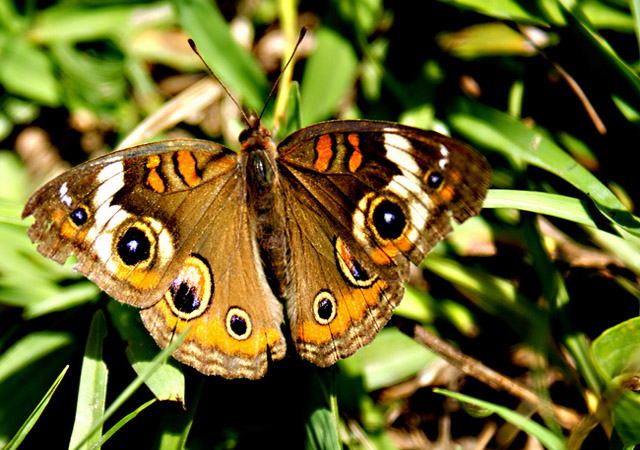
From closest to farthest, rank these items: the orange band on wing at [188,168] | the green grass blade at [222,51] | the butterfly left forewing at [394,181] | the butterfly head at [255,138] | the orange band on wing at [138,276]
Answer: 1. the butterfly left forewing at [394,181]
2. the orange band on wing at [138,276]
3. the orange band on wing at [188,168]
4. the butterfly head at [255,138]
5. the green grass blade at [222,51]

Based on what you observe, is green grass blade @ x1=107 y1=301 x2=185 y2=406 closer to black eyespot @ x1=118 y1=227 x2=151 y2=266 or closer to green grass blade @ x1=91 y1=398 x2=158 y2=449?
green grass blade @ x1=91 y1=398 x2=158 y2=449

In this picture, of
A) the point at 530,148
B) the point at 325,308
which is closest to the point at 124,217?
the point at 325,308

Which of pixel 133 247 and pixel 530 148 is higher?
pixel 133 247

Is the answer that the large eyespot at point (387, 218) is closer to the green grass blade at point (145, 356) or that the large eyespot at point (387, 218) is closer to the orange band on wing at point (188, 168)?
the orange band on wing at point (188, 168)

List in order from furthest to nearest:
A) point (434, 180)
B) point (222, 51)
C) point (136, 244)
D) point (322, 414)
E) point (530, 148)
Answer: point (222, 51), point (530, 148), point (322, 414), point (136, 244), point (434, 180)

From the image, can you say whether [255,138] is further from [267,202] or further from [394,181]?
[394,181]

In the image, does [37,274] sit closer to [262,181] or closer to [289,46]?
[262,181]

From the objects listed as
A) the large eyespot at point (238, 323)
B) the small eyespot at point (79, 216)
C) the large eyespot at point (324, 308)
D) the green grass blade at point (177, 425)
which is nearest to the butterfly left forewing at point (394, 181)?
the large eyespot at point (324, 308)
